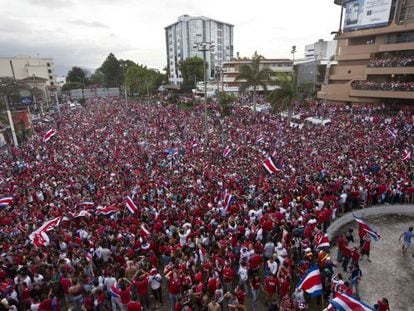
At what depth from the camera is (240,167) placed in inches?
698

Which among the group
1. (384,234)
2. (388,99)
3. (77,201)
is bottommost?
(384,234)

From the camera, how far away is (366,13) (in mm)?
36000

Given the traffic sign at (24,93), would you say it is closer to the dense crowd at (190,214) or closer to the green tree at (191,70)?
the dense crowd at (190,214)

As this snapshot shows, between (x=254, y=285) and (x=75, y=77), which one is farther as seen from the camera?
(x=75, y=77)

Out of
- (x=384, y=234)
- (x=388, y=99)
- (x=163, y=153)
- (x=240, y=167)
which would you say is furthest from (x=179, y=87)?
(x=384, y=234)

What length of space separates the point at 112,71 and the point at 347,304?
339 feet

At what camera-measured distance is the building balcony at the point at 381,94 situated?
102 ft

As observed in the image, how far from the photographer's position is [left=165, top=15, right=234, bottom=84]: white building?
3885 inches

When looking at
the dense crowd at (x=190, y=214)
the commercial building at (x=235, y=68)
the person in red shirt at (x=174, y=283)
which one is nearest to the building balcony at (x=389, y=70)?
the dense crowd at (x=190, y=214)

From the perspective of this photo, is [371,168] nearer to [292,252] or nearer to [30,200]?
[292,252]

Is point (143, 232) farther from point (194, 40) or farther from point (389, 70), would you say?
point (194, 40)

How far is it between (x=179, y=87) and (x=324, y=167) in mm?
56972

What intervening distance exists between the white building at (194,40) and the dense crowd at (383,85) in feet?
199

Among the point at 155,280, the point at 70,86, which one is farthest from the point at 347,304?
the point at 70,86
